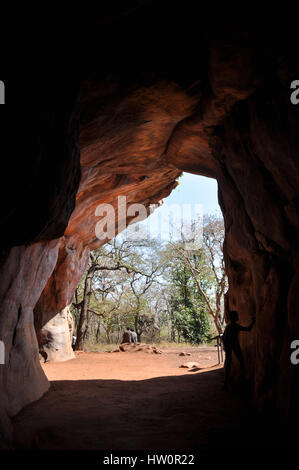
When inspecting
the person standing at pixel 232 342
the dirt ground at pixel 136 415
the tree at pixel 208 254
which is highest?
the tree at pixel 208 254

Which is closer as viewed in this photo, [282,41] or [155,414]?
[282,41]

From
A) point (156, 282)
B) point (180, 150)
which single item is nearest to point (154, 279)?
point (156, 282)

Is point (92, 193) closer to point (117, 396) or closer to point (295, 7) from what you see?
point (117, 396)

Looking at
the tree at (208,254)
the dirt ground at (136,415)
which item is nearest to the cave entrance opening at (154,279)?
the tree at (208,254)

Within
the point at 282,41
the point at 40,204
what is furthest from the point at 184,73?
the point at 40,204

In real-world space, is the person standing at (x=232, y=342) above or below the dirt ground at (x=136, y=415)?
above

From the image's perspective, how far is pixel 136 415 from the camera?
5.09 meters

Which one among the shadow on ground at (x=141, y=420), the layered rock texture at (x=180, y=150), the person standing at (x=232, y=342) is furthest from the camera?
the person standing at (x=232, y=342)

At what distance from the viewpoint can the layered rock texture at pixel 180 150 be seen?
3963 mm

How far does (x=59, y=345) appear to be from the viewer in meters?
13.5

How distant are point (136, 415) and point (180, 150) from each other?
6.30m

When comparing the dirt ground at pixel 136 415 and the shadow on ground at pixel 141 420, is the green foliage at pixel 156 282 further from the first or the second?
the shadow on ground at pixel 141 420
